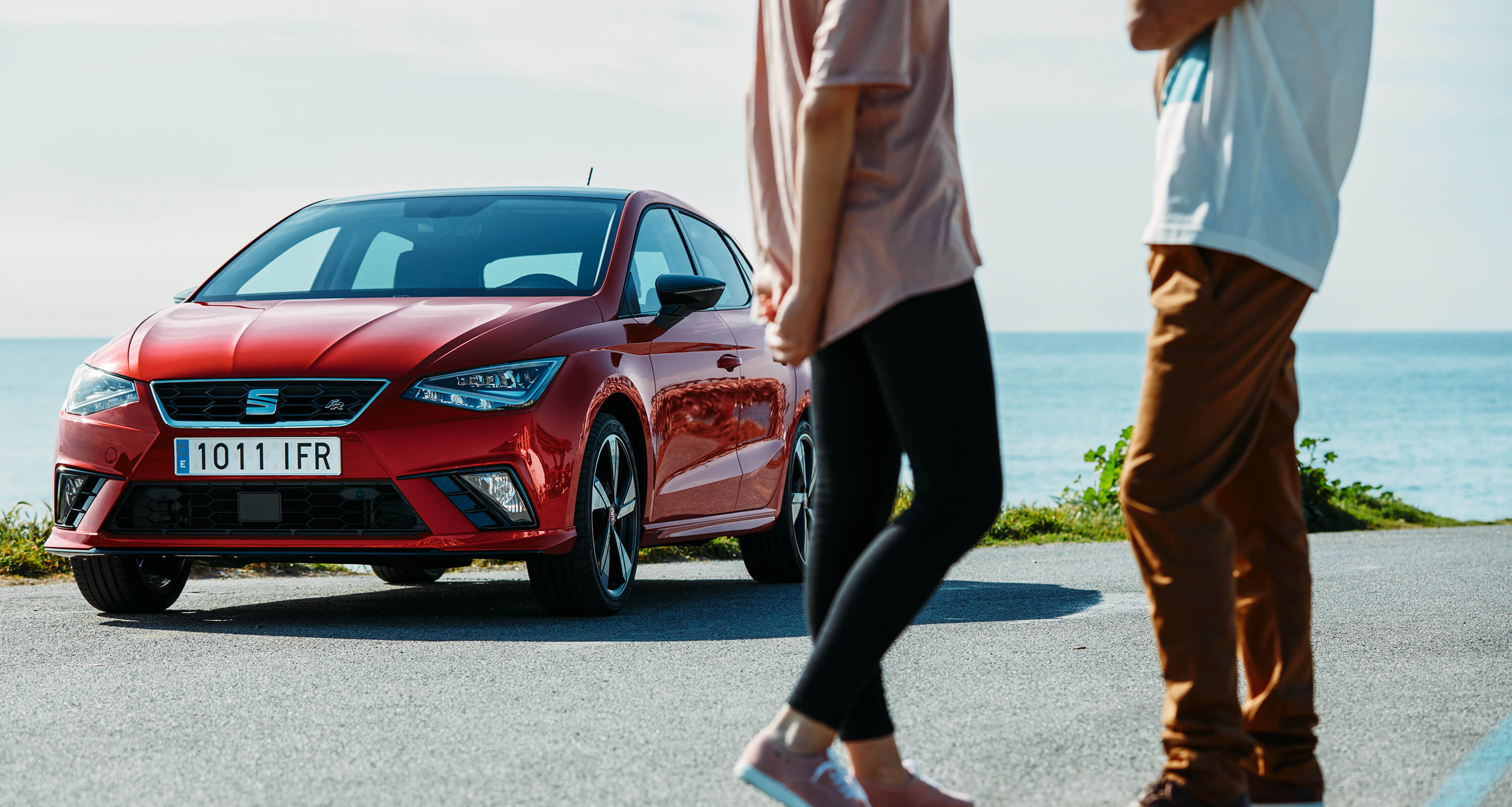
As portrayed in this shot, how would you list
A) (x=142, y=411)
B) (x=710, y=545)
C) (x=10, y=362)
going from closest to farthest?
(x=142, y=411) < (x=710, y=545) < (x=10, y=362)

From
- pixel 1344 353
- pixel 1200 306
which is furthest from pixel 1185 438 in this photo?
pixel 1344 353

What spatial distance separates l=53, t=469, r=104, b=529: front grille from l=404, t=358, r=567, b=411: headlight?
3.88ft

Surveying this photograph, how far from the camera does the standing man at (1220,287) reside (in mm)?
2389

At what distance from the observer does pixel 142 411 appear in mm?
5098

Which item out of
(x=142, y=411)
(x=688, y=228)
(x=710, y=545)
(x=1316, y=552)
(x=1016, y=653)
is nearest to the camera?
(x=1016, y=653)

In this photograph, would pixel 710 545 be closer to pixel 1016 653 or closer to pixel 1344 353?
pixel 1016 653

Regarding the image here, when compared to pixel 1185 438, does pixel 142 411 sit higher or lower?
lower

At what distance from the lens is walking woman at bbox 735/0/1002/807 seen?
7.65ft

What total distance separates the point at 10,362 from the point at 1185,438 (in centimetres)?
15330

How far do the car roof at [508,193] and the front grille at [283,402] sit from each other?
1660 mm

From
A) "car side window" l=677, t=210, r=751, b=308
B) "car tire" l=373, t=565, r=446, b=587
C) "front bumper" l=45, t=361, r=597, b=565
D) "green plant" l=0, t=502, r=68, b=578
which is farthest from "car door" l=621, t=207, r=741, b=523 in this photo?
"green plant" l=0, t=502, r=68, b=578

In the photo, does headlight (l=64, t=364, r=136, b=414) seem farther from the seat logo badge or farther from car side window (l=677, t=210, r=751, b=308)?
car side window (l=677, t=210, r=751, b=308)

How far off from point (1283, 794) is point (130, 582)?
14.2ft

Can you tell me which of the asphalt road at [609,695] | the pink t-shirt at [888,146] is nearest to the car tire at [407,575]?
the asphalt road at [609,695]
